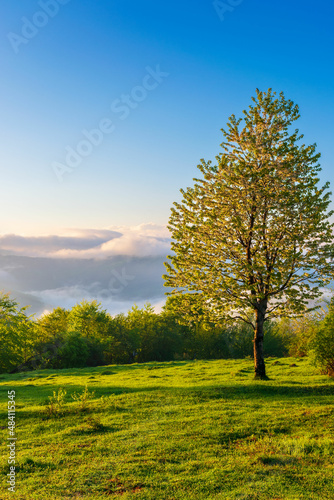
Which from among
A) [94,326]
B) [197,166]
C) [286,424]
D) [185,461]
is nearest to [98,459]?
[185,461]

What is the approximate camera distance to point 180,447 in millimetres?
12500

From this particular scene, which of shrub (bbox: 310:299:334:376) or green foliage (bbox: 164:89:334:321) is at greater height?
green foliage (bbox: 164:89:334:321)

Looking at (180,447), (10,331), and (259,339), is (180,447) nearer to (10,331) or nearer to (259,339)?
(259,339)

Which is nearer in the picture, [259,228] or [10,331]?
[259,228]

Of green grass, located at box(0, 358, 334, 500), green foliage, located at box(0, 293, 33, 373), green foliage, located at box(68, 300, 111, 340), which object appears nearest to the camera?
green grass, located at box(0, 358, 334, 500)

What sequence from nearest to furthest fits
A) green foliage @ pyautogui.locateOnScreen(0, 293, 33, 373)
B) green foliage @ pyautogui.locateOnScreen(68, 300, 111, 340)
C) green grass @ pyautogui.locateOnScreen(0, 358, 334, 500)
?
green grass @ pyautogui.locateOnScreen(0, 358, 334, 500) < green foliage @ pyautogui.locateOnScreen(0, 293, 33, 373) < green foliage @ pyautogui.locateOnScreen(68, 300, 111, 340)

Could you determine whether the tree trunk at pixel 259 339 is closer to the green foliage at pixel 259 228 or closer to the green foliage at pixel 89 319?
the green foliage at pixel 259 228

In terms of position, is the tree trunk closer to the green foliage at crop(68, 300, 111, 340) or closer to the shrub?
the shrub

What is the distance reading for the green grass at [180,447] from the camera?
9.37m

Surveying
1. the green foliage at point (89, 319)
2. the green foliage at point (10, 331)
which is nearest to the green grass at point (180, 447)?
the green foliage at point (10, 331)

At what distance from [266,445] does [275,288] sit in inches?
581

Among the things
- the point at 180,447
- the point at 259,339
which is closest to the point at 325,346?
the point at 259,339

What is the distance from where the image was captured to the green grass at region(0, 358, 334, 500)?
9.37 metres

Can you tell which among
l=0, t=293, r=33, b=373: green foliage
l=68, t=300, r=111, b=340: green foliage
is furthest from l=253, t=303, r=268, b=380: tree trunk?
l=68, t=300, r=111, b=340: green foliage
